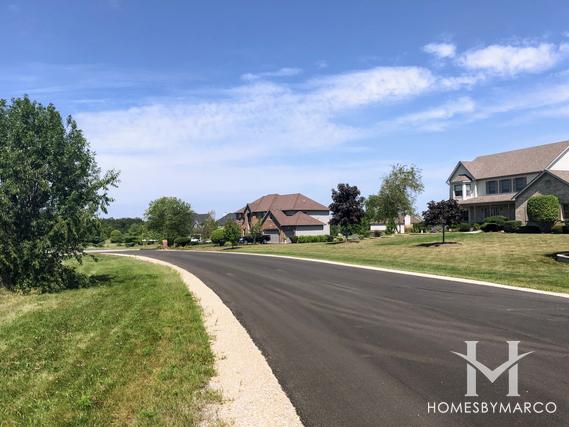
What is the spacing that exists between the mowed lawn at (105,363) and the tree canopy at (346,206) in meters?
34.4

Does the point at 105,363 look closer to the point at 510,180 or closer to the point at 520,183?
the point at 520,183

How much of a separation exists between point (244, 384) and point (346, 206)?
136 ft

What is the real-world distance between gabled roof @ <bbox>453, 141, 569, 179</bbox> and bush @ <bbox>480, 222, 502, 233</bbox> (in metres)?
7.58

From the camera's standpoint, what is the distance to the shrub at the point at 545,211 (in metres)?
38.8

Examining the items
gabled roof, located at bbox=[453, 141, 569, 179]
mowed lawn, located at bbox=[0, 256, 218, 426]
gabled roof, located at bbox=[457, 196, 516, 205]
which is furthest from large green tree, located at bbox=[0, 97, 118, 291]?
gabled roof, located at bbox=[453, 141, 569, 179]

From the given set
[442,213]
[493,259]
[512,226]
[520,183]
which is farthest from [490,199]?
[493,259]

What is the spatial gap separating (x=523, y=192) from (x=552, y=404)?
139ft

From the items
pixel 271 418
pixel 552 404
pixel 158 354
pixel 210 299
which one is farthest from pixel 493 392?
pixel 210 299

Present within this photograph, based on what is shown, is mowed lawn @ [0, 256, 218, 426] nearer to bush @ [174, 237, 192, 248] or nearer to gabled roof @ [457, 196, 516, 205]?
gabled roof @ [457, 196, 516, 205]

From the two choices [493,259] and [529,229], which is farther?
[529,229]

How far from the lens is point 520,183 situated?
47.7 meters

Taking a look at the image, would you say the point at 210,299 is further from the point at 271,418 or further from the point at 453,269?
the point at 453,269

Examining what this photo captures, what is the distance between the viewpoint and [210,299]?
49.3 ft

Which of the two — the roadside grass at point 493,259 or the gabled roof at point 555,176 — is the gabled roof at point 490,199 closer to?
the gabled roof at point 555,176
